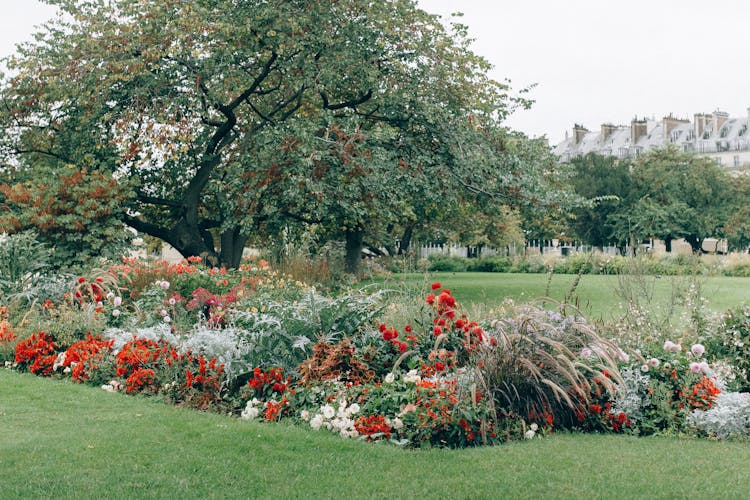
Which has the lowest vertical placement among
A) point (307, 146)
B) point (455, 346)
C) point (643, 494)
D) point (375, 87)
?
point (643, 494)

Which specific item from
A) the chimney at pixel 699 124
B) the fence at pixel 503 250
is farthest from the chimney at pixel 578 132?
the fence at pixel 503 250

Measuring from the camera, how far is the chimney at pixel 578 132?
83113 millimetres

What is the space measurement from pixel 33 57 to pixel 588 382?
14.8 m

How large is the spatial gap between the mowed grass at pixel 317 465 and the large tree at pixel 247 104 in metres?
9.39

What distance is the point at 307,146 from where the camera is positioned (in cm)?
1485

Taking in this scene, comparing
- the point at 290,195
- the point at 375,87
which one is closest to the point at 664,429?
the point at 290,195

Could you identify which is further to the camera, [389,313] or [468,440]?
[389,313]

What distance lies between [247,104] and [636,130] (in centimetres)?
6886

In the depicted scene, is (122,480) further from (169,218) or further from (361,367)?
(169,218)

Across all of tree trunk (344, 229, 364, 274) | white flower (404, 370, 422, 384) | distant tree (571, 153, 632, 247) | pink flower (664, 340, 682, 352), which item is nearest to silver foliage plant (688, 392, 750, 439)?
pink flower (664, 340, 682, 352)

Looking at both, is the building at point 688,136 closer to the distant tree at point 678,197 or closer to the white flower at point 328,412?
the distant tree at point 678,197

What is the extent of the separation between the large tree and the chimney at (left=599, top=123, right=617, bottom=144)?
68.6m

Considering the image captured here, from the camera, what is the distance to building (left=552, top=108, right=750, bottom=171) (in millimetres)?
76750

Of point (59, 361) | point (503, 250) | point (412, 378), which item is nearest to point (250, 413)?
point (412, 378)
